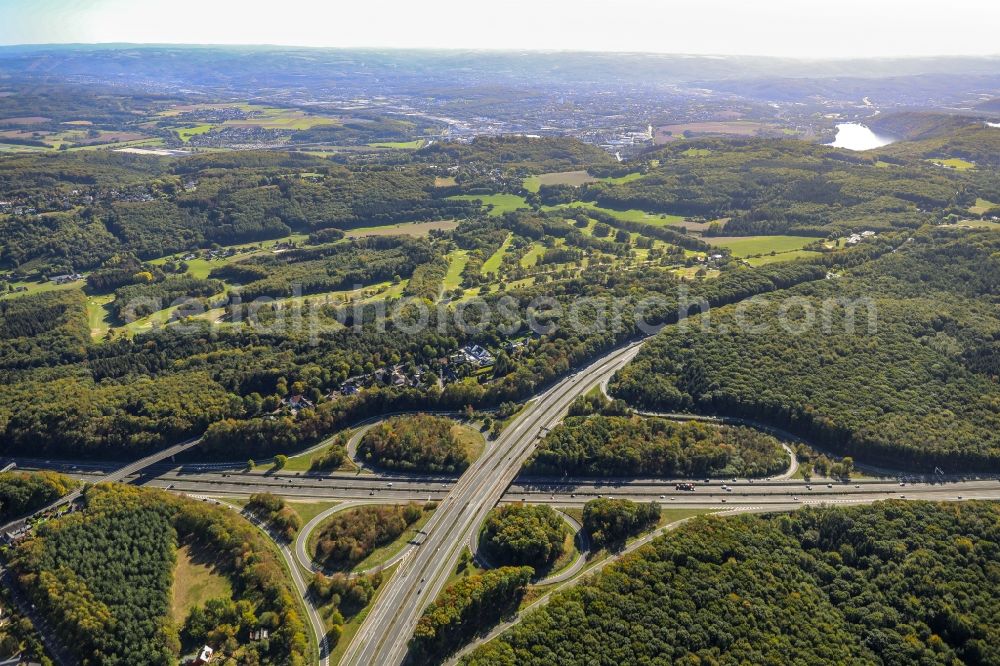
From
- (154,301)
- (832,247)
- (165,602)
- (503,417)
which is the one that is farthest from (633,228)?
(165,602)

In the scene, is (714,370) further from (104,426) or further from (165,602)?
(104,426)

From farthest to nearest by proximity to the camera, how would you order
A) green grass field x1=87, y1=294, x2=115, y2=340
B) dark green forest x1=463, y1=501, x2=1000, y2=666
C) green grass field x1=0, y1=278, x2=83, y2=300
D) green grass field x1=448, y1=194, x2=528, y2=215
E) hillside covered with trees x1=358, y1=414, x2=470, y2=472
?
green grass field x1=448, y1=194, x2=528, y2=215 → green grass field x1=0, y1=278, x2=83, y2=300 → green grass field x1=87, y1=294, x2=115, y2=340 → hillside covered with trees x1=358, y1=414, x2=470, y2=472 → dark green forest x1=463, y1=501, x2=1000, y2=666

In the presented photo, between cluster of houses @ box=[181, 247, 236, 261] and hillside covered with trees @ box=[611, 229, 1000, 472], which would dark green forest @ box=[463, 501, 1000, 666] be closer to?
hillside covered with trees @ box=[611, 229, 1000, 472]

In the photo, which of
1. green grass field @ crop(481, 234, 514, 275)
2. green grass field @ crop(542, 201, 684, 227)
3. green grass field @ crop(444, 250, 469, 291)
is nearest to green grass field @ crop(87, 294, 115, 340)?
green grass field @ crop(444, 250, 469, 291)

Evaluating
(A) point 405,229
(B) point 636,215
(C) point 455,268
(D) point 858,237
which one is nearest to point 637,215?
(B) point 636,215

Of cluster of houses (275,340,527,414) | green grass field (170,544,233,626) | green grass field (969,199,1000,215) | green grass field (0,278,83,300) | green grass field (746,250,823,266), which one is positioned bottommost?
green grass field (170,544,233,626)

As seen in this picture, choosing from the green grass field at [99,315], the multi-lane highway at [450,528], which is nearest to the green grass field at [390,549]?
the multi-lane highway at [450,528]
